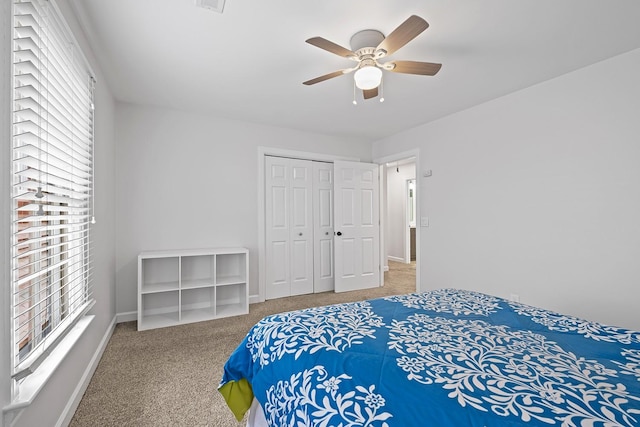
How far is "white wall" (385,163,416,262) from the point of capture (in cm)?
748

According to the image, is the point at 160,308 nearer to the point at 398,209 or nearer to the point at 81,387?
the point at 81,387

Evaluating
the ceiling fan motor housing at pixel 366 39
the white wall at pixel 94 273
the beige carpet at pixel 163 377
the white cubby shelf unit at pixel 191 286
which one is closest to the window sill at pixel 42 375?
the white wall at pixel 94 273

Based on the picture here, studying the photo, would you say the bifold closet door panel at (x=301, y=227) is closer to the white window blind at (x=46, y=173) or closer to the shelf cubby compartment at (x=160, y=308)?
the shelf cubby compartment at (x=160, y=308)

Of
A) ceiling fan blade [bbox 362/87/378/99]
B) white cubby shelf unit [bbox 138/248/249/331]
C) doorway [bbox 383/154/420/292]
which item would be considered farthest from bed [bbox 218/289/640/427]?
doorway [bbox 383/154/420/292]

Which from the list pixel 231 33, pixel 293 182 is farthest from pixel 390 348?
pixel 293 182

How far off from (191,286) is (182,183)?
1.27 m

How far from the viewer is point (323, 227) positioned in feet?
15.0

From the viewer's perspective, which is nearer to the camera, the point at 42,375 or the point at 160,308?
the point at 42,375

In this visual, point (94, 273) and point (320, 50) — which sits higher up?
point (320, 50)

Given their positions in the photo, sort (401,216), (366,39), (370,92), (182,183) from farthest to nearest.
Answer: (401,216)
(182,183)
(370,92)
(366,39)

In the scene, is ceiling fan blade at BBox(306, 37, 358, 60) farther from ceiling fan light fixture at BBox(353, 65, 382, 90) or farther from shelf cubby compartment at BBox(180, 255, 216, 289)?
shelf cubby compartment at BBox(180, 255, 216, 289)

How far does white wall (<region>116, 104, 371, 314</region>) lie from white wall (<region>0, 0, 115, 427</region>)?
202mm

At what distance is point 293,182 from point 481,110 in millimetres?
2554

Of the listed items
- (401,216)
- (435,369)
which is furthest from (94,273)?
(401,216)
